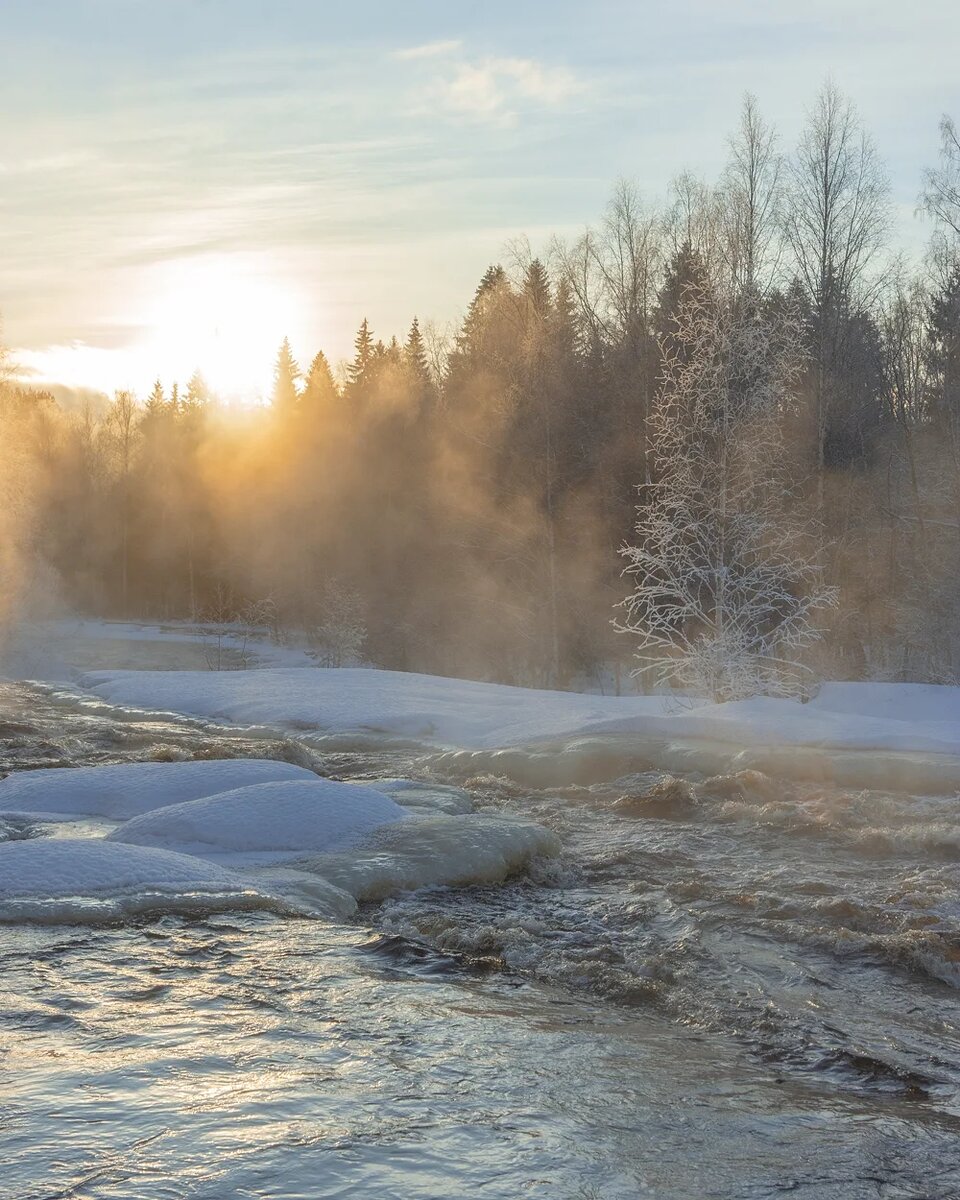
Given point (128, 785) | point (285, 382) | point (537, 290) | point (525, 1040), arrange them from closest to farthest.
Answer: point (525, 1040) < point (128, 785) < point (537, 290) < point (285, 382)

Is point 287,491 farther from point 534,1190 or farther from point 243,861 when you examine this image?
point 534,1190

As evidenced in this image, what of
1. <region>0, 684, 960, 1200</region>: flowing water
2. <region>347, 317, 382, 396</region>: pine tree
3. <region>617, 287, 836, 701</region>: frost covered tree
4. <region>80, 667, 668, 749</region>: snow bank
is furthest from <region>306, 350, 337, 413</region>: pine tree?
<region>0, 684, 960, 1200</region>: flowing water

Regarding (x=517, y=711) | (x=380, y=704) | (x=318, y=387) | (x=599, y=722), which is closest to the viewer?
(x=599, y=722)

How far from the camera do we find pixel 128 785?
28.3 ft

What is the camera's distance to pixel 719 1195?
9.93 feet

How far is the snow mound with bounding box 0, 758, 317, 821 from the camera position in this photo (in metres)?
8.35

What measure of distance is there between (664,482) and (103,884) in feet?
39.6

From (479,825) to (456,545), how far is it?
1900 centimetres

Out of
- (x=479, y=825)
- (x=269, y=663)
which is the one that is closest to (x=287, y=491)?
(x=269, y=663)

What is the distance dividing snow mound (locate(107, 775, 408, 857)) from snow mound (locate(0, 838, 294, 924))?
81 cm

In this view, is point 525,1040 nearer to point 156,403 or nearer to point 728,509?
point 728,509

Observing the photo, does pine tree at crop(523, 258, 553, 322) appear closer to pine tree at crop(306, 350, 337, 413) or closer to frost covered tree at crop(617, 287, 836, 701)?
frost covered tree at crop(617, 287, 836, 701)

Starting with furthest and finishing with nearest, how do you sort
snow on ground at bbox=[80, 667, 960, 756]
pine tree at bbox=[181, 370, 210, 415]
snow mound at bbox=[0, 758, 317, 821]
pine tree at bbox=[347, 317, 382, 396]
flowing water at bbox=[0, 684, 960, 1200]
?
pine tree at bbox=[181, 370, 210, 415], pine tree at bbox=[347, 317, 382, 396], snow on ground at bbox=[80, 667, 960, 756], snow mound at bbox=[0, 758, 317, 821], flowing water at bbox=[0, 684, 960, 1200]

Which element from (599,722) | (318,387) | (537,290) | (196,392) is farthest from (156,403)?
(599,722)
